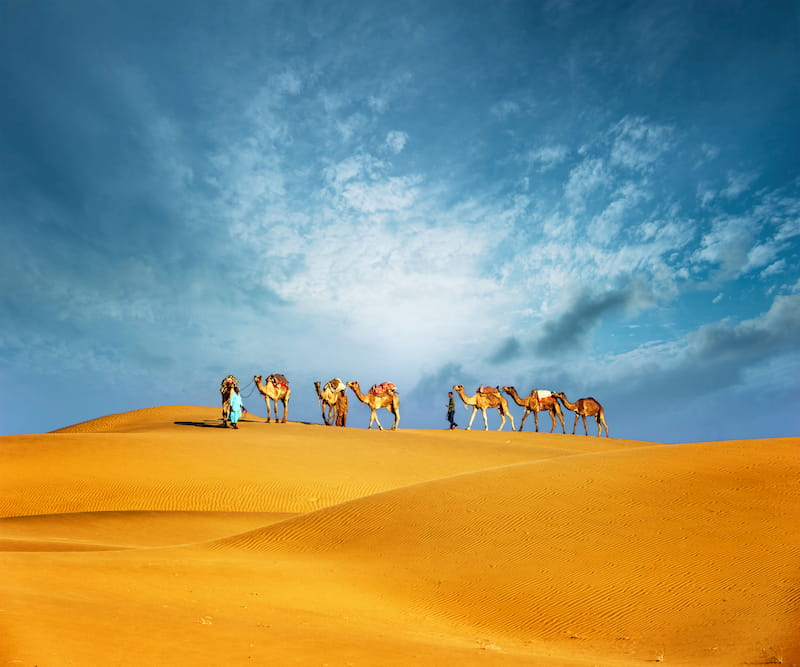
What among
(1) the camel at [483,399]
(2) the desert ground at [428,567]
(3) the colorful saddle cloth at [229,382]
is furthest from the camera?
(1) the camel at [483,399]

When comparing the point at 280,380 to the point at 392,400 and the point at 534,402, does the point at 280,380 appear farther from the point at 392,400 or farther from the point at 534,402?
the point at 534,402

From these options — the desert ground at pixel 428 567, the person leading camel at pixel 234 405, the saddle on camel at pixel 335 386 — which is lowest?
the desert ground at pixel 428 567

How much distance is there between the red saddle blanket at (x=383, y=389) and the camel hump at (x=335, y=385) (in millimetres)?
1902

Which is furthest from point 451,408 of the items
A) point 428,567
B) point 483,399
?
point 428,567

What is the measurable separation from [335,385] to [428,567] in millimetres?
24569

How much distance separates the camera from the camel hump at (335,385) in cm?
3397

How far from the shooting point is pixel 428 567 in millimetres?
10000

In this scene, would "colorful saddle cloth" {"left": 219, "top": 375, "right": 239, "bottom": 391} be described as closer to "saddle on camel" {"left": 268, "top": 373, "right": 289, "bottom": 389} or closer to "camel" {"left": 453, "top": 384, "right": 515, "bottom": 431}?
"saddle on camel" {"left": 268, "top": 373, "right": 289, "bottom": 389}

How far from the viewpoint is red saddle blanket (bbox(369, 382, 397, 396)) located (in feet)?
109

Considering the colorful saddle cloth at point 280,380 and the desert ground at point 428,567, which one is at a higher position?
the colorful saddle cloth at point 280,380

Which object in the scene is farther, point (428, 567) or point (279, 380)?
point (279, 380)

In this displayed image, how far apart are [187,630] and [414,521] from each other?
717cm

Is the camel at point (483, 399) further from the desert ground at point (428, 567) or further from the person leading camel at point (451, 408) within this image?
the desert ground at point (428, 567)

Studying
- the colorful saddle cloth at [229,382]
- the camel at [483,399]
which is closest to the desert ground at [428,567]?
the colorful saddle cloth at [229,382]
